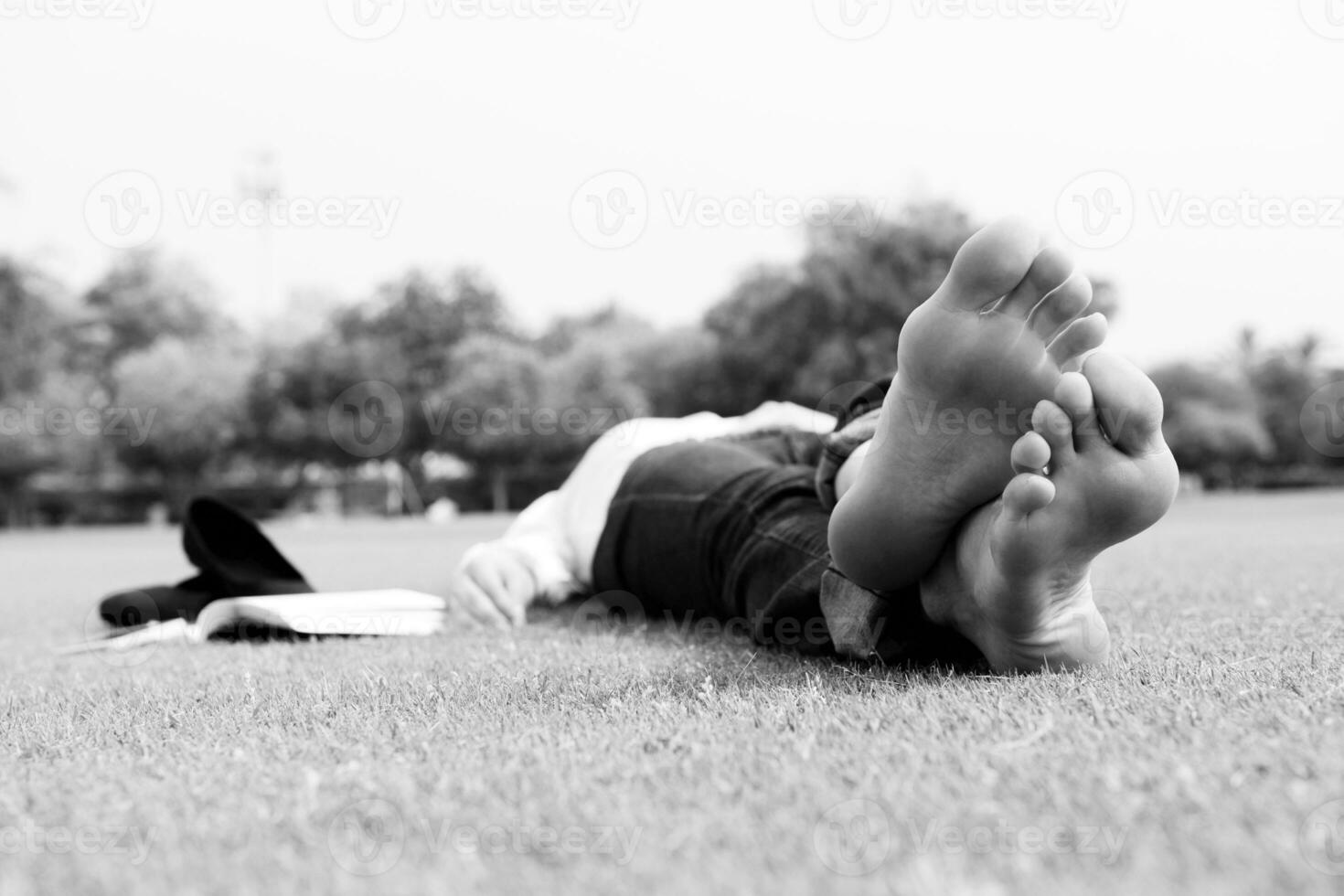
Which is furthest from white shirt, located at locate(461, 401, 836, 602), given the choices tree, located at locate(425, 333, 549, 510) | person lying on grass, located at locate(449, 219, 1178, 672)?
tree, located at locate(425, 333, 549, 510)

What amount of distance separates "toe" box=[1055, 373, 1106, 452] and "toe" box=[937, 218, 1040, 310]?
0.48ft

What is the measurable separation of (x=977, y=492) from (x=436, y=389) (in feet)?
97.4

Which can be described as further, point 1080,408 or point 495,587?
point 495,587

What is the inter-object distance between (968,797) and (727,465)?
124 cm

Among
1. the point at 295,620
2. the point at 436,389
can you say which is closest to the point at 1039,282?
the point at 295,620

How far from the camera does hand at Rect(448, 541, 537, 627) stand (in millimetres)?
2744

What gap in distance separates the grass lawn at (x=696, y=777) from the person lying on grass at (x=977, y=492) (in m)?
0.08

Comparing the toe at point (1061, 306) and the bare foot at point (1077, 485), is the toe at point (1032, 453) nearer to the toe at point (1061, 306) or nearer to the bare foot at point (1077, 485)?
the bare foot at point (1077, 485)

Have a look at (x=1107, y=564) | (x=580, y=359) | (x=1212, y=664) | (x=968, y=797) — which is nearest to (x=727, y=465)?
(x=1212, y=664)

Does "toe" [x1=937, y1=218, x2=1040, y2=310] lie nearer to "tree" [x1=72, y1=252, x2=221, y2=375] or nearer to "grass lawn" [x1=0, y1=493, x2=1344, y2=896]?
"grass lawn" [x1=0, y1=493, x2=1344, y2=896]

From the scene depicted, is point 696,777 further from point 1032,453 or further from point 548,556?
point 548,556

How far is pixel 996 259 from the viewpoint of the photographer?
4.45 ft

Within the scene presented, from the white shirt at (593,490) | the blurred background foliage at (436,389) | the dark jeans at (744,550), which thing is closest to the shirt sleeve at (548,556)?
the white shirt at (593,490)

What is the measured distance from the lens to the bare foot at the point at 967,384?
1375 mm
